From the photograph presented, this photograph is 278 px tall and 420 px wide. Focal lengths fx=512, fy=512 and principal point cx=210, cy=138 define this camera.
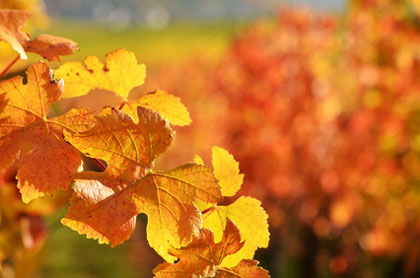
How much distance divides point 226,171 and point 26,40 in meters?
0.26

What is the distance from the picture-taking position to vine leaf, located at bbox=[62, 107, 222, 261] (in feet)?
1.44

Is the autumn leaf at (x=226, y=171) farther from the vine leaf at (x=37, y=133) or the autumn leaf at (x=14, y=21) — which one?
the autumn leaf at (x=14, y=21)

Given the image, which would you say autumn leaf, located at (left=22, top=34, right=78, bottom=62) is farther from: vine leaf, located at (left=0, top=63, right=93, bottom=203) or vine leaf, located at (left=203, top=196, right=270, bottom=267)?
vine leaf, located at (left=203, top=196, right=270, bottom=267)

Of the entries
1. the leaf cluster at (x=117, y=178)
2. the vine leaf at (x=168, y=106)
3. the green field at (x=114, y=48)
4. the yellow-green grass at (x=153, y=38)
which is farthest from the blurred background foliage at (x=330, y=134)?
the yellow-green grass at (x=153, y=38)

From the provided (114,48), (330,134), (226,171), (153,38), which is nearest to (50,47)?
(226,171)

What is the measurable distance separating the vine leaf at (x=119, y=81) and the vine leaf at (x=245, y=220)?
0.12 m

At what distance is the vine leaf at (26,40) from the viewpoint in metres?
0.54

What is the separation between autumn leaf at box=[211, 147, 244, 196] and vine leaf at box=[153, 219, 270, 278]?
0.22ft

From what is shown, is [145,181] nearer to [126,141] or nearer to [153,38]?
[126,141]

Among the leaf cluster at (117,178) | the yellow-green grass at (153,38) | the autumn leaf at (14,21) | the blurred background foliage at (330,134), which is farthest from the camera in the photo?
the yellow-green grass at (153,38)

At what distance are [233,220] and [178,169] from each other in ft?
0.32

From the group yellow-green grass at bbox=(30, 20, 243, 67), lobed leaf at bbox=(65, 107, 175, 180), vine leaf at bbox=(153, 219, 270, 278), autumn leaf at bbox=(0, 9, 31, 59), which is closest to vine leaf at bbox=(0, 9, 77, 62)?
autumn leaf at bbox=(0, 9, 31, 59)

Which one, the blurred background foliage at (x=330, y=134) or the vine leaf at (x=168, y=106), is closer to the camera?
the vine leaf at (x=168, y=106)

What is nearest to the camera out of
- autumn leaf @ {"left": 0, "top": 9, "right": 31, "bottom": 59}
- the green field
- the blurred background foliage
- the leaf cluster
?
the leaf cluster
